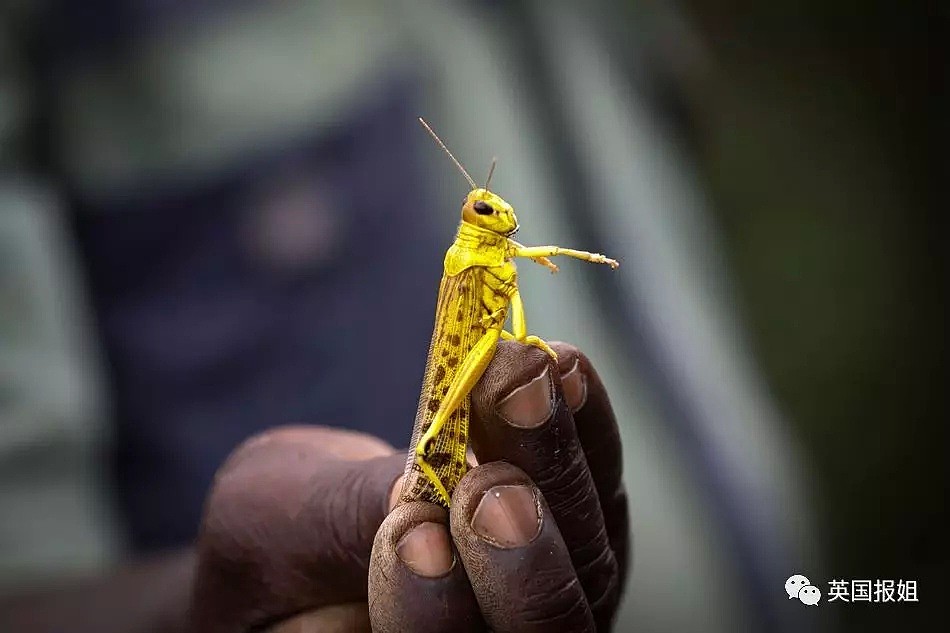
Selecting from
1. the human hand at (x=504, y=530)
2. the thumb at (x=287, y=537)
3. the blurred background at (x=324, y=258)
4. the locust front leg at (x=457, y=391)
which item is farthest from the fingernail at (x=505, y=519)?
the blurred background at (x=324, y=258)

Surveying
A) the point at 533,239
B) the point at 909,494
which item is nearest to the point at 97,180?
the point at 533,239

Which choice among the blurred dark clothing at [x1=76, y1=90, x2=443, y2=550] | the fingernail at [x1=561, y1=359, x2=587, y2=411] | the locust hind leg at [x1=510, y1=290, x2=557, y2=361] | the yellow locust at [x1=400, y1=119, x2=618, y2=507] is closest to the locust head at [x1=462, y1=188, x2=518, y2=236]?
the yellow locust at [x1=400, y1=119, x2=618, y2=507]

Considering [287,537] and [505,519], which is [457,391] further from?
[287,537]

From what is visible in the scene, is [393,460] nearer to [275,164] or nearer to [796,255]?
[275,164]

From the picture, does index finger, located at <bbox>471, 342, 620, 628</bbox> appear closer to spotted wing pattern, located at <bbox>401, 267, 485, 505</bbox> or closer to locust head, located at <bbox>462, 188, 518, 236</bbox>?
spotted wing pattern, located at <bbox>401, 267, 485, 505</bbox>

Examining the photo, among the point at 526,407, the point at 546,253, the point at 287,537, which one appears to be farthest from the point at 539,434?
the point at 287,537

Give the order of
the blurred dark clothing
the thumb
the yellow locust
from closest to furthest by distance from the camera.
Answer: the yellow locust, the thumb, the blurred dark clothing
